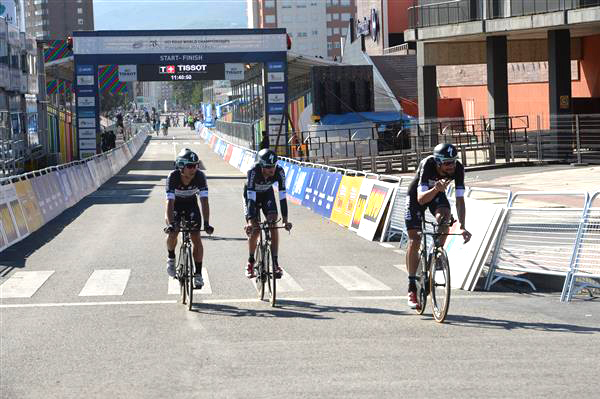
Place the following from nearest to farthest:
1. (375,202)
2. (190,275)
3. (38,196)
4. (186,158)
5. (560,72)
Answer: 1. (186,158)
2. (190,275)
3. (375,202)
4. (38,196)
5. (560,72)

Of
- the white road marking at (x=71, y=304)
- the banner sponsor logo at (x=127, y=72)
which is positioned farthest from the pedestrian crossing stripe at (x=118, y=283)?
the banner sponsor logo at (x=127, y=72)

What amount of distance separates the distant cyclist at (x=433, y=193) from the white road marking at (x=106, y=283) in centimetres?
404

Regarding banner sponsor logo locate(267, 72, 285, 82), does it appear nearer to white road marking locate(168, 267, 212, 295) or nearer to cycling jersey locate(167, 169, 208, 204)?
white road marking locate(168, 267, 212, 295)

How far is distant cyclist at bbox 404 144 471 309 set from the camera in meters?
10.8

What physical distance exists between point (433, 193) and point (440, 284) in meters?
0.99

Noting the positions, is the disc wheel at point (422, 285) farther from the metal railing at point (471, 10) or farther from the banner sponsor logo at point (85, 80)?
the banner sponsor logo at point (85, 80)

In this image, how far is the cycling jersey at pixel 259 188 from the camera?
1275cm

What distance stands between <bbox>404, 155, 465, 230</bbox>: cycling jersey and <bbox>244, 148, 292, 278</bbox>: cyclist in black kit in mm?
1792

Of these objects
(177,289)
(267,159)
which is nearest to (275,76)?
(177,289)

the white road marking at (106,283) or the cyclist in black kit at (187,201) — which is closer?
the cyclist in black kit at (187,201)

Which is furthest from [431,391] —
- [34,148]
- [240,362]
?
[34,148]

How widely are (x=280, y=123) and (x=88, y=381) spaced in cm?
4551

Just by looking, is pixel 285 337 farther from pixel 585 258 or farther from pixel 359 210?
pixel 359 210

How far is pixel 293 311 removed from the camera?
12.1 m
